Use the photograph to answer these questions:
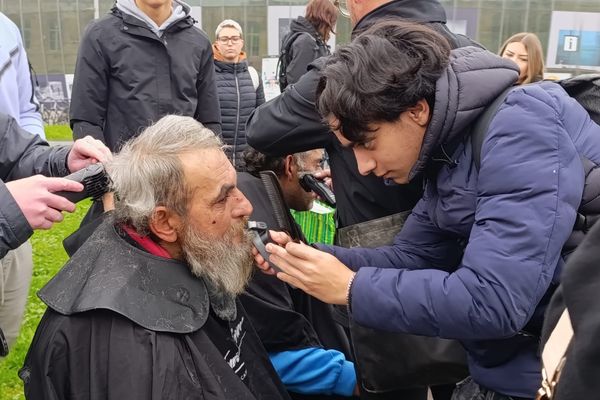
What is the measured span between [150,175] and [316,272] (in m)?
0.72

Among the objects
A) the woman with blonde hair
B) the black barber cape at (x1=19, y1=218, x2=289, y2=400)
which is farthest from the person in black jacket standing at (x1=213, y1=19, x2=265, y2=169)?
the black barber cape at (x1=19, y1=218, x2=289, y2=400)

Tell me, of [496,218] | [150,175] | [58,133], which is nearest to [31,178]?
[150,175]

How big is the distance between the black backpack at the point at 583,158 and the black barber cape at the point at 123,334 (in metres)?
1.05

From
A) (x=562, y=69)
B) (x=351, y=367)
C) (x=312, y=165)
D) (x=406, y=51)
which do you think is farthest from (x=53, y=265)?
(x=562, y=69)

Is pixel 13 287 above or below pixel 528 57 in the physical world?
below

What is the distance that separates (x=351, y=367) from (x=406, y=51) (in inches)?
56.9

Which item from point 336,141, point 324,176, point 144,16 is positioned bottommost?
point 324,176

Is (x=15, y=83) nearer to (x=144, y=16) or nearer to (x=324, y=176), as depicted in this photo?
(x=144, y=16)

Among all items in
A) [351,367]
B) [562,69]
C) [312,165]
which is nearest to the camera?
[351,367]

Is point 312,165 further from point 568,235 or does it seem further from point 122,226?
point 568,235

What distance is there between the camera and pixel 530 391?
1.78 metres

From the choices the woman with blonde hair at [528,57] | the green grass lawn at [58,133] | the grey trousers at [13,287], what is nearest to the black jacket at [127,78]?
the grey trousers at [13,287]

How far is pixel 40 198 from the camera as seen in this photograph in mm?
2109

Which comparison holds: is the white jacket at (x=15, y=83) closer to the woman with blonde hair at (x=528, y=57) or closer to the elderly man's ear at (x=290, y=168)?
the elderly man's ear at (x=290, y=168)
